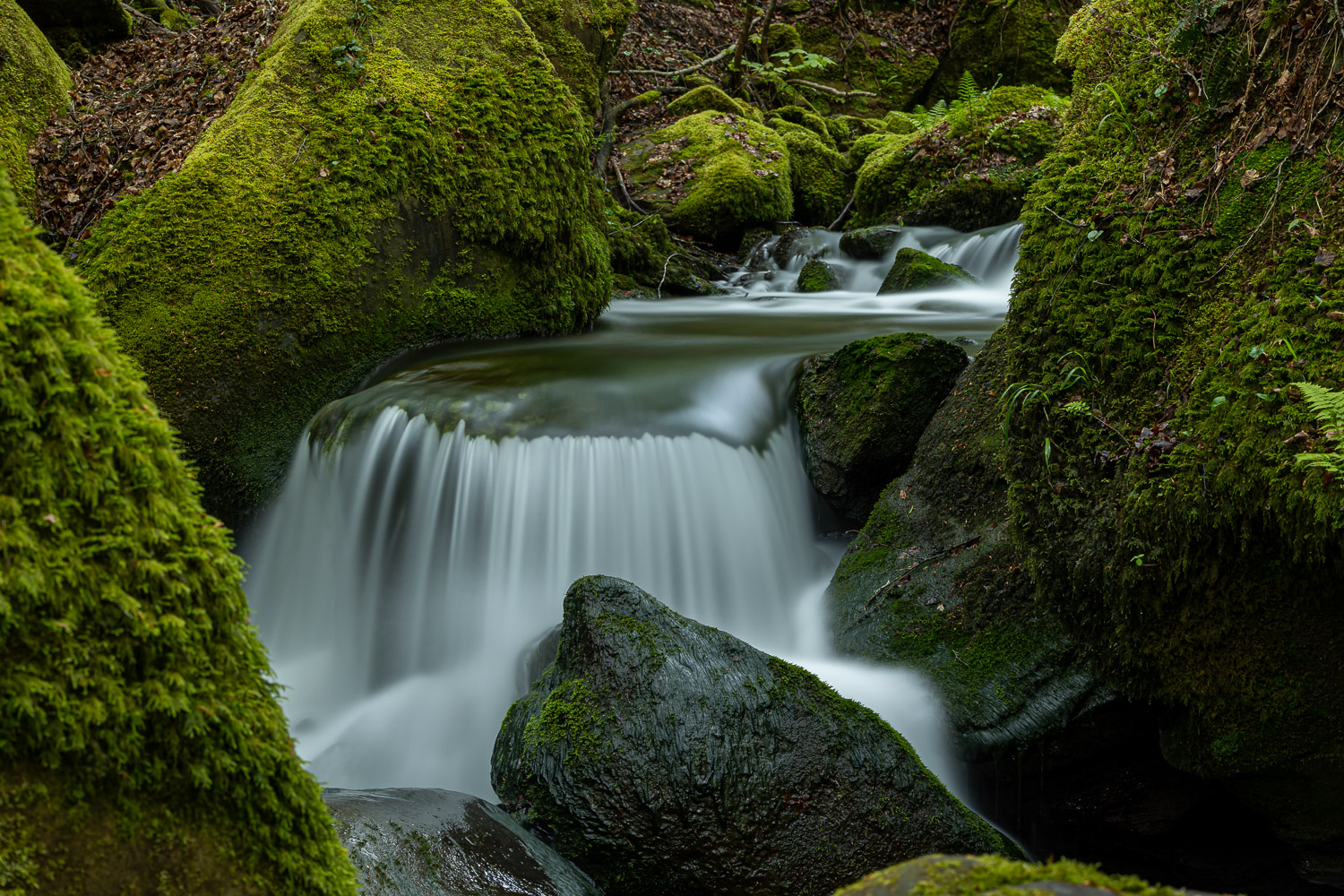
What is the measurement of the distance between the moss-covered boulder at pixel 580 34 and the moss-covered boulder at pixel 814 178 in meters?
3.63

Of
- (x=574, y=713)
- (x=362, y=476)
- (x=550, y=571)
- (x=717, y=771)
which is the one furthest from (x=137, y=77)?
(x=717, y=771)

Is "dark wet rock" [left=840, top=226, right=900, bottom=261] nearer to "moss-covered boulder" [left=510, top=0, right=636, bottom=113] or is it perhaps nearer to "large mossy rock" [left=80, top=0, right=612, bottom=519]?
"moss-covered boulder" [left=510, top=0, right=636, bottom=113]

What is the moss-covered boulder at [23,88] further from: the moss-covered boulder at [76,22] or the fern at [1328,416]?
the fern at [1328,416]

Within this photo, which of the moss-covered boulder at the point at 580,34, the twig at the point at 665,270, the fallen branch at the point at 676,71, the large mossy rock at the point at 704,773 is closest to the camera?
the large mossy rock at the point at 704,773

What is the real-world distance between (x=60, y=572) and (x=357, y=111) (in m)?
6.13

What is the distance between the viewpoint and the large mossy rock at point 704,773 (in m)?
2.96

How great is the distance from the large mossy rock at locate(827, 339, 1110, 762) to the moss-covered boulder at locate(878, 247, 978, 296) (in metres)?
4.53

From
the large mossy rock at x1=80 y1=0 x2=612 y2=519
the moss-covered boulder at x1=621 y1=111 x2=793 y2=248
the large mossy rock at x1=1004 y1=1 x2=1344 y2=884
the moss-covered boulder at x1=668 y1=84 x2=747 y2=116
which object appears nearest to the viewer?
the large mossy rock at x1=1004 y1=1 x2=1344 y2=884

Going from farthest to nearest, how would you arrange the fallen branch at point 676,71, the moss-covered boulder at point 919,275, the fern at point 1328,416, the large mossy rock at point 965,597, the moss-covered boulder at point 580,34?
the fallen branch at point 676,71, the moss-covered boulder at point 580,34, the moss-covered boulder at point 919,275, the large mossy rock at point 965,597, the fern at point 1328,416

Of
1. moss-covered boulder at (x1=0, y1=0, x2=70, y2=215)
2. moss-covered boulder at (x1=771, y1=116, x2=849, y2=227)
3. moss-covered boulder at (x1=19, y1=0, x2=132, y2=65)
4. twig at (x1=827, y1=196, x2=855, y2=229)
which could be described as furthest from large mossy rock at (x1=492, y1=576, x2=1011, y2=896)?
moss-covered boulder at (x1=771, y1=116, x2=849, y2=227)

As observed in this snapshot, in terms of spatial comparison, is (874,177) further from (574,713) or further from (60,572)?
(60,572)

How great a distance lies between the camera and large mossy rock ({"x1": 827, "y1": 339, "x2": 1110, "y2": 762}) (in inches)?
150

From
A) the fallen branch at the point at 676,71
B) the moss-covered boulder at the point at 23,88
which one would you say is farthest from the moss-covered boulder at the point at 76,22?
the fallen branch at the point at 676,71

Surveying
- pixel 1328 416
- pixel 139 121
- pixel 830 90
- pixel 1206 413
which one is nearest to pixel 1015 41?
pixel 830 90
